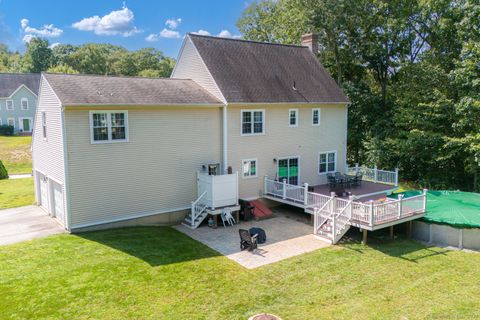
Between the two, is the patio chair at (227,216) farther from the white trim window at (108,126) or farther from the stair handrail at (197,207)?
the white trim window at (108,126)

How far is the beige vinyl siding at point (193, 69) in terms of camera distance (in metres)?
18.6

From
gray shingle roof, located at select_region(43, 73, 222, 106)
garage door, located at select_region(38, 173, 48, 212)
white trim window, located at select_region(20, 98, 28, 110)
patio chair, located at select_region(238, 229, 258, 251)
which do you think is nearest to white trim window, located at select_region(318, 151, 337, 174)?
gray shingle roof, located at select_region(43, 73, 222, 106)

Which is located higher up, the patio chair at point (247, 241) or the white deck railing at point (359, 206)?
the white deck railing at point (359, 206)

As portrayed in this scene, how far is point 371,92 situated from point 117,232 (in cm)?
2379

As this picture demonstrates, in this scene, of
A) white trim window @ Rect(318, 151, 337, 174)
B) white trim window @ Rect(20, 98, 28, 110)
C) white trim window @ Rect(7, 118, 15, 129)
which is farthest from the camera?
white trim window @ Rect(20, 98, 28, 110)

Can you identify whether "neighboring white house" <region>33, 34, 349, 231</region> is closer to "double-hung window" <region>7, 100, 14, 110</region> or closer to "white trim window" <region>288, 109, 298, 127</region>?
"white trim window" <region>288, 109, 298, 127</region>

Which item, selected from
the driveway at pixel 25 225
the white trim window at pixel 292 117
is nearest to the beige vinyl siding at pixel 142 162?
the driveway at pixel 25 225

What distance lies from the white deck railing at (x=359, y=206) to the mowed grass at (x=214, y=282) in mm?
1251

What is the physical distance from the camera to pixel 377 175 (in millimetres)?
22625

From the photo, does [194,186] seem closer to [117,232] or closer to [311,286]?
[117,232]

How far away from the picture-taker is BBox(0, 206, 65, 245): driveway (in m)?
14.7

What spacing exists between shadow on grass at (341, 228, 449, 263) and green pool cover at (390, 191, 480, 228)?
126cm

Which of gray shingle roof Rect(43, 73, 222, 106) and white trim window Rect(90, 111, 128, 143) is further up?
gray shingle roof Rect(43, 73, 222, 106)

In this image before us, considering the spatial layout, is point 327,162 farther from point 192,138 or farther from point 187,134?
point 187,134
